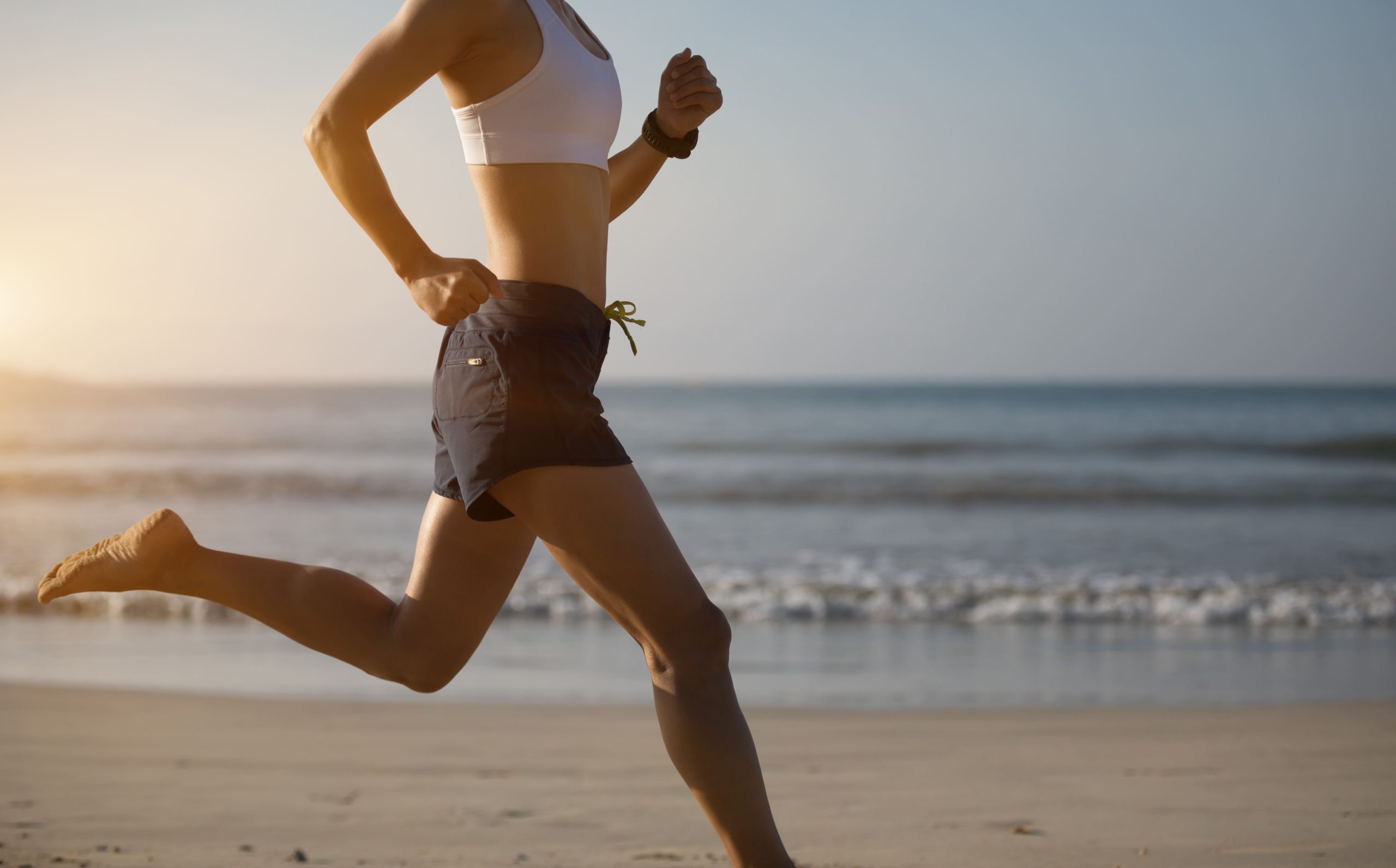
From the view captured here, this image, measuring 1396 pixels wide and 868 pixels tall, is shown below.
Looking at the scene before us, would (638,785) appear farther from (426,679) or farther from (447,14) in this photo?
(447,14)

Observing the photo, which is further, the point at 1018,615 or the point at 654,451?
the point at 654,451

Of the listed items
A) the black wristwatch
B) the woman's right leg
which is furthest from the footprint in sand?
the black wristwatch

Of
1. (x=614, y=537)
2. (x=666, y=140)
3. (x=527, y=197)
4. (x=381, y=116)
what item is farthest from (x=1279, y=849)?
(x=381, y=116)

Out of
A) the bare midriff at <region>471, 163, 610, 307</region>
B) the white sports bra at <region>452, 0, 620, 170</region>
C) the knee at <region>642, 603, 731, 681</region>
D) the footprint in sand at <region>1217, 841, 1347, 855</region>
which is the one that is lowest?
the footprint in sand at <region>1217, 841, 1347, 855</region>

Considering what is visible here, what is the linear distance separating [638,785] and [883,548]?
6287 mm

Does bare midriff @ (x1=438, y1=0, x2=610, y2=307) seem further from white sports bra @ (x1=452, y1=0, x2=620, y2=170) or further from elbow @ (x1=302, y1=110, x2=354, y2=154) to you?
elbow @ (x1=302, y1=110, x2=354, y2=154)

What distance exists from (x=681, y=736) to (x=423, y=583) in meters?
0.52

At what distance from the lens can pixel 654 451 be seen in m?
19.9

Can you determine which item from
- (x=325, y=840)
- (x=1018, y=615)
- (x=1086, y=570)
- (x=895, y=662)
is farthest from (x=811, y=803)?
(x=1086, y=570)

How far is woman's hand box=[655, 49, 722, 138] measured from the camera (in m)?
2.11

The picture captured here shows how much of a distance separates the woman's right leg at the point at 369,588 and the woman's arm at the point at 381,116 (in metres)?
0.43

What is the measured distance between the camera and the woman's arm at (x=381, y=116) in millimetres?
1494

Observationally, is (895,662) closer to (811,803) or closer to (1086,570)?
(811,803)

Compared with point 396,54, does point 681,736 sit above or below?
below
